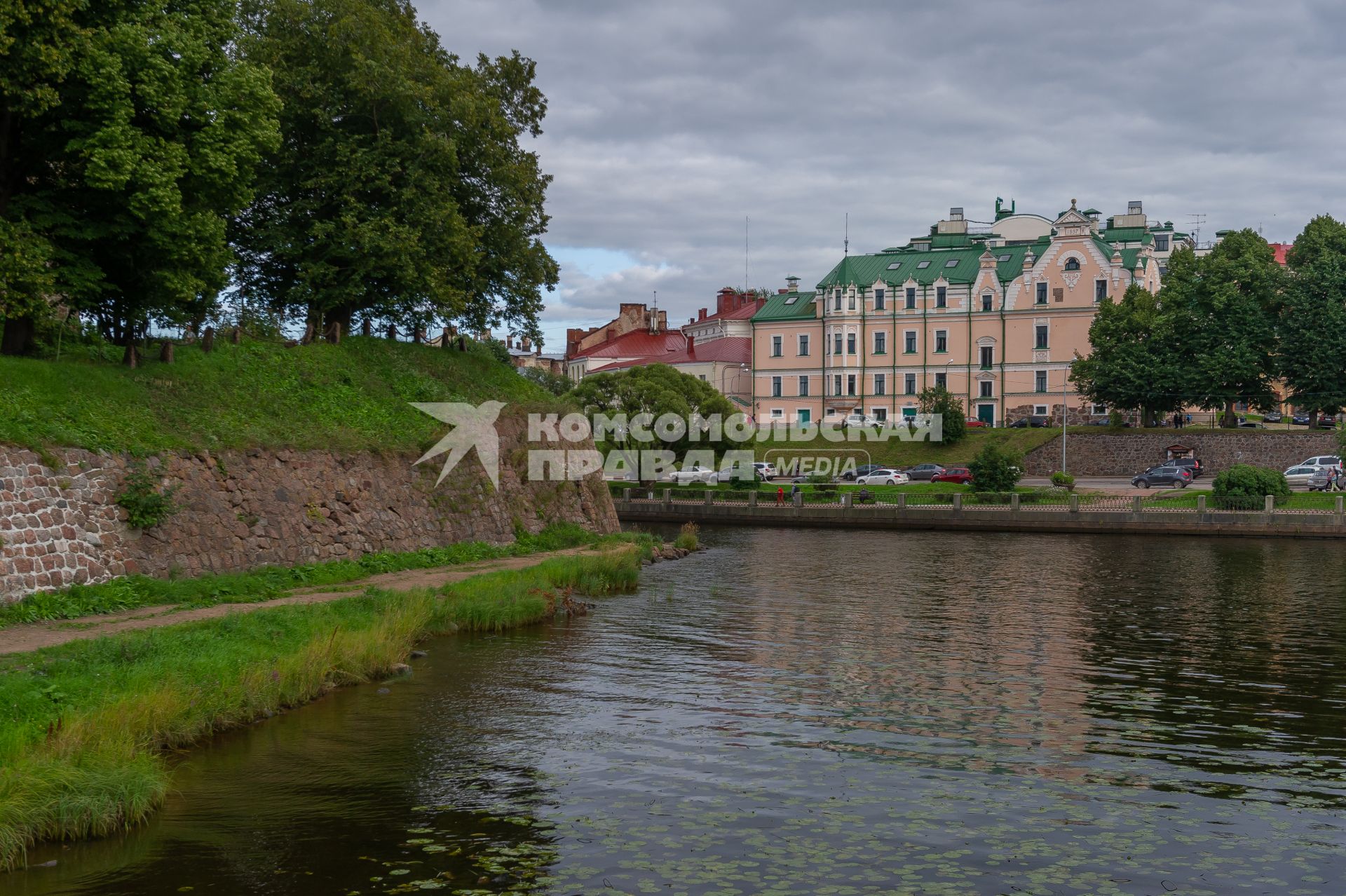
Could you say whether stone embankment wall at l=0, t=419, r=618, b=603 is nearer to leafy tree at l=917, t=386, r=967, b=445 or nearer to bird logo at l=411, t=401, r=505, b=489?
bird logo at l=411, t=401, r=505, b=489

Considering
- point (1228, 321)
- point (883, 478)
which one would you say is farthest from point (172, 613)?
point (1228, 321)

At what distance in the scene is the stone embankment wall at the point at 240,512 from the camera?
74.5ft

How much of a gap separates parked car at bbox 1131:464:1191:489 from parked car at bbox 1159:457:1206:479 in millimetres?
847

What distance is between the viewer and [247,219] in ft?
139

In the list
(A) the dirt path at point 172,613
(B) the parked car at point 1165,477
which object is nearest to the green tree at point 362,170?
(A) the dirt path at point 172,613

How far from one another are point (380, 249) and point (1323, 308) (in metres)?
62.9

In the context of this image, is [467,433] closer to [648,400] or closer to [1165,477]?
[648,400]

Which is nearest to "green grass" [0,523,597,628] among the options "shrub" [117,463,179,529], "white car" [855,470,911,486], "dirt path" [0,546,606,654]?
"dirt path" [0,546,606,654]

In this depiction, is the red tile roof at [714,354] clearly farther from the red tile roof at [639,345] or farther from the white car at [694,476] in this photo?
the white car at [694,476]

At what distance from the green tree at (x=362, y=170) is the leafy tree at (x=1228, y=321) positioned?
5359cm

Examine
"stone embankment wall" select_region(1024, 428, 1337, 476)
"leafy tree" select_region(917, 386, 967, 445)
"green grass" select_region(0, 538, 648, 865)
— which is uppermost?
"leafy tree" select_region(917, 386, 967, 445)

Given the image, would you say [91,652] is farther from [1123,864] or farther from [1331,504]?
[1331,504]

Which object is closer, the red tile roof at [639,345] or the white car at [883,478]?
the white car at [883,478]

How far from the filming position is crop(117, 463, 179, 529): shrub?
24.8 metres
